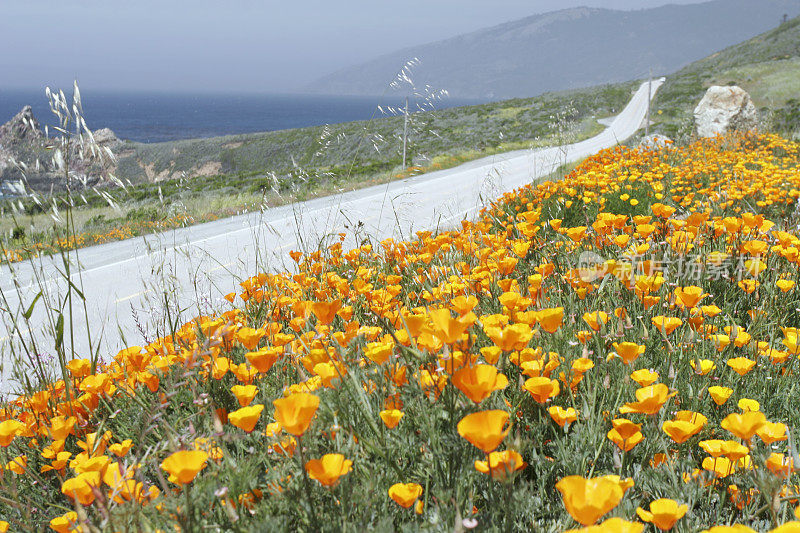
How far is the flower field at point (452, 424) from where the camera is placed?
1018 millimetres

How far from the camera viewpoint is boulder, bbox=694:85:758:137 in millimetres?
16828

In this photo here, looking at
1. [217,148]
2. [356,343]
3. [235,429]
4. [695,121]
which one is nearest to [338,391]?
[356,343]

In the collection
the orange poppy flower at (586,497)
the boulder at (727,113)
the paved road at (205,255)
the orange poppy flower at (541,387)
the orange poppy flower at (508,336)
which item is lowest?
the paved road at (205,255)

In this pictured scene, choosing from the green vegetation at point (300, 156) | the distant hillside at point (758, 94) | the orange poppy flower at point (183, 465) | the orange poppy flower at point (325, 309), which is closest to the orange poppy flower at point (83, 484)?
the orange poppy flower at point (183, 465)

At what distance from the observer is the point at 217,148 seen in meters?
61.3

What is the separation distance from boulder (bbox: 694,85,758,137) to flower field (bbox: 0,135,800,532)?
17584 millimetres

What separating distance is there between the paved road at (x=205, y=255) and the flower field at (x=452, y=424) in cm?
63

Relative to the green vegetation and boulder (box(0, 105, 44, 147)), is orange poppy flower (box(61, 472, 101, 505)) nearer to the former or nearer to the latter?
boulder (box(0, 105, 44, 147))

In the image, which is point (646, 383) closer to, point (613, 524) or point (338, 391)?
point (613, 524)

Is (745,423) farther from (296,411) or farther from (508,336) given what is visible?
(296,411)

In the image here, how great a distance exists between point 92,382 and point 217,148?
65169mm

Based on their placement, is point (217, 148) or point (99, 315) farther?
point (217, 148)

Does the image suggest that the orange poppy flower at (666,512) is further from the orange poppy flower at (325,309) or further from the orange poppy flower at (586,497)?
the orange poppy flower at (325,309)

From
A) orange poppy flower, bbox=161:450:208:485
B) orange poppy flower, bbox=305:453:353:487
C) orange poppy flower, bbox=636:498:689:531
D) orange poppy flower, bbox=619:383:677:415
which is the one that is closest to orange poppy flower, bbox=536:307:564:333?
orange poppy flower, bbox=619:383:677:415
